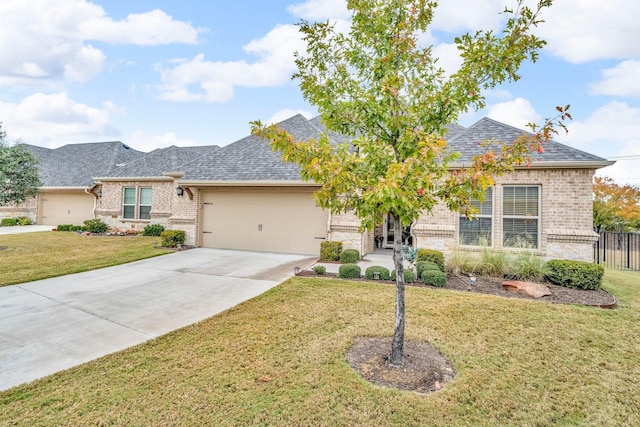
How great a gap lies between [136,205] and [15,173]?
16.2 feet

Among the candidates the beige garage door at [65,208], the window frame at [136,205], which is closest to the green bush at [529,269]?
the window frame at [136,205]

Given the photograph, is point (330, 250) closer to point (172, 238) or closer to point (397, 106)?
point (172, 238)

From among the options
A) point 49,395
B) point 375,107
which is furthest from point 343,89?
point 49,395

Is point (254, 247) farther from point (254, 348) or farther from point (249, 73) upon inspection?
point (249, 73)

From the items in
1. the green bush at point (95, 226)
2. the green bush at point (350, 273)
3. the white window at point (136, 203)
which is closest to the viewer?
the green bush at point (350, 273)

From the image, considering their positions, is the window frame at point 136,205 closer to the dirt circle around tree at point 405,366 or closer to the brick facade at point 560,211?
the brick facade at point 560,211

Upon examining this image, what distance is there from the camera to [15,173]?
510 inches

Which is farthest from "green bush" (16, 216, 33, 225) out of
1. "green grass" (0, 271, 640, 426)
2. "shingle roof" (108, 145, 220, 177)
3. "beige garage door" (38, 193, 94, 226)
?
"green grass" (0, 271, 640, 426)

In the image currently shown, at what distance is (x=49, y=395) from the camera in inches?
113

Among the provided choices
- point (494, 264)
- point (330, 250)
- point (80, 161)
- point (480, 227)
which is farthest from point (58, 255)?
point (80, 161)

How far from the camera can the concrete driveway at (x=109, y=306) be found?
Result: 12.2ft

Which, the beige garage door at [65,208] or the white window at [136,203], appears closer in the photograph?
the white window at [136,203]

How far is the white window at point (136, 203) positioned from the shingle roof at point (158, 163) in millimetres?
891

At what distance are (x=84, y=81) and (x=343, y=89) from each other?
1871cm
